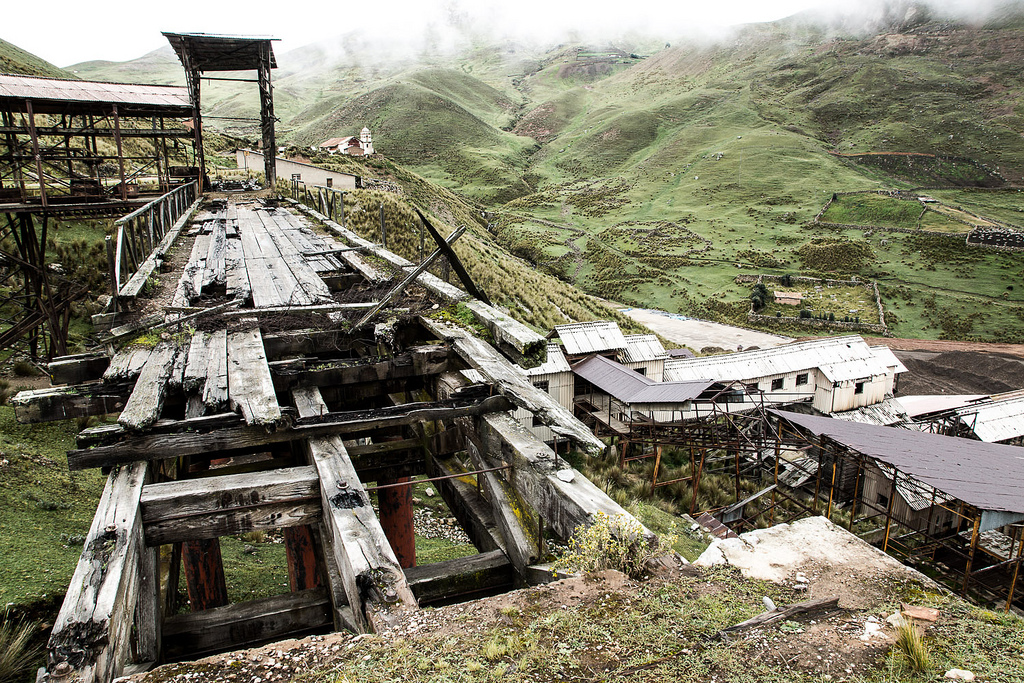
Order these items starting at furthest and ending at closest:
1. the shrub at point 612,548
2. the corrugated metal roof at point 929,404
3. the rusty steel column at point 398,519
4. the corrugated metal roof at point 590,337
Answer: the corrugated metal roof at point 929,404, the corrugated metal roof at point 590,337, the rusty steel column at point 398,519, the shrub at point 612,548

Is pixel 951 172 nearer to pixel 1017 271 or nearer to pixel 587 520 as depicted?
pixel 1017 271

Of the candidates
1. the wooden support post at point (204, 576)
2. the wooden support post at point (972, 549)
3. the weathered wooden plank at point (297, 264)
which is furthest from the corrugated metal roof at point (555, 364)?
the wooden support post at point (204, 576)

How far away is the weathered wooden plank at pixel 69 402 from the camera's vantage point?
443cm

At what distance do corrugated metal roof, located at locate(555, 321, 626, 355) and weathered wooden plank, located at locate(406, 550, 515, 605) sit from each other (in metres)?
18.9

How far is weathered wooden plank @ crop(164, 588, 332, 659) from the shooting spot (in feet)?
12.5

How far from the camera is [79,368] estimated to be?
17.5 ft

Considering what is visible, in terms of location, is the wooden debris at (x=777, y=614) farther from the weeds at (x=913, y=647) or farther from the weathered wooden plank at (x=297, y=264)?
the weathered wooden plank at (x=297, y=264)

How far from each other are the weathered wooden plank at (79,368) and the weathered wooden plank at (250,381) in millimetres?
1133

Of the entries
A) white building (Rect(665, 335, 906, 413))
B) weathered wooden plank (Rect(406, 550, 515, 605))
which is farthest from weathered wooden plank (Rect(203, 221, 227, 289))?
white building (Rect(665, 335, 906, 413))

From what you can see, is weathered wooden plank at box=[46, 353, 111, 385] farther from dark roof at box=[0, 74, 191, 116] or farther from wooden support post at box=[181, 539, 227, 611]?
dark roof at box=[0, 74, 191, 116]

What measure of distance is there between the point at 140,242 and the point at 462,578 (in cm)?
958

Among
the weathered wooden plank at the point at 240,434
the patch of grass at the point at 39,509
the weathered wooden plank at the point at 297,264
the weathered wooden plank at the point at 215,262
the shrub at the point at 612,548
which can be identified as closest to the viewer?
the shrub at the point at 612,548

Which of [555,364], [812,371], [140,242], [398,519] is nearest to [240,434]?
[398,519]

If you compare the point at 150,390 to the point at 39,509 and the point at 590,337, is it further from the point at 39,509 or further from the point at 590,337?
the point at 590,337
